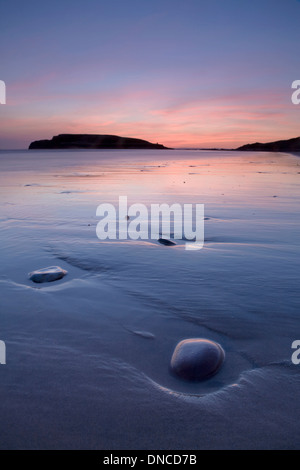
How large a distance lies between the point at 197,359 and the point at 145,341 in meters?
0.36

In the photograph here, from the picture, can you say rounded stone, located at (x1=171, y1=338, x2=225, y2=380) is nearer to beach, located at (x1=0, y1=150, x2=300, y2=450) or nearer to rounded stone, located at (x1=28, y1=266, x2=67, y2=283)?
beach, located at (x1=0, y1=150, x2=300, y2=450)

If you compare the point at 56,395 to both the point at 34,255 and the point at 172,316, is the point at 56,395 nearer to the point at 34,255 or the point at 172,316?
the point at 172,316

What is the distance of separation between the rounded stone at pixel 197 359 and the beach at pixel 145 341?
43mm

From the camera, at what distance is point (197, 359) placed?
151 centimetres

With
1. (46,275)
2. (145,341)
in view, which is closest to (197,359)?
(145,341)

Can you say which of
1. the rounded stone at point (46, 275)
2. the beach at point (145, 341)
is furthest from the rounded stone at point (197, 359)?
the rounded stone at point (46, 275)

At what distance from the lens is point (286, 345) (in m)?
1.68

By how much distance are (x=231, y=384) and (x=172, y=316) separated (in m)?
0.68

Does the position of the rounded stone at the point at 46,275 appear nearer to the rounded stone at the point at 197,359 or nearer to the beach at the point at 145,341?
the beach at the point at 145,341

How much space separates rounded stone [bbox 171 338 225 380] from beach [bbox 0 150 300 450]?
0.14 ft

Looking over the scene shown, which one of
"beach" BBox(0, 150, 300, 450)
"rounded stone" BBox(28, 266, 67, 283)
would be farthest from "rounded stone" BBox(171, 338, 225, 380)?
"rounded stone" BBox(28, 266, 67, 283)

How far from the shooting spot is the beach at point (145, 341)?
3.83 ft

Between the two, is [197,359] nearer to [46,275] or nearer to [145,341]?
[145,341]
